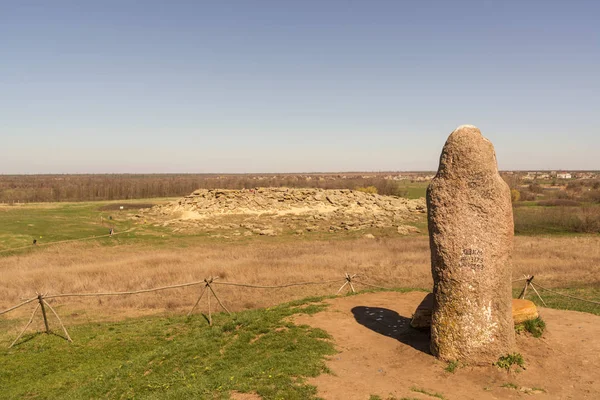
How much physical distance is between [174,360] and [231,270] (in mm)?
12090

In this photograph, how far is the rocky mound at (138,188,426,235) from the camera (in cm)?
4497

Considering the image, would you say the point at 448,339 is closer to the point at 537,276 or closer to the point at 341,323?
the point at 341,323

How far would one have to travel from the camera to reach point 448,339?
26.7ft

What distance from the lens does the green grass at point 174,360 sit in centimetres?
796

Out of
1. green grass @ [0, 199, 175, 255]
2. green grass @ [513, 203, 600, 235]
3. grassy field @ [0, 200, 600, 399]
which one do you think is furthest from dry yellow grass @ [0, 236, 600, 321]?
green grass @ [513, 203, 600, 235]

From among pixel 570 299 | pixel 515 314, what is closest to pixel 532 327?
pixel 515 314

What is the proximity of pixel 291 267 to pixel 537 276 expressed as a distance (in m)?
12.9

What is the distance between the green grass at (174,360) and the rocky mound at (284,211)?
28.2 m

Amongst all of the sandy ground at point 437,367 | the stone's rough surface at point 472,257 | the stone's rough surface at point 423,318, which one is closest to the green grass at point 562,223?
the sandy ground at point 437,367

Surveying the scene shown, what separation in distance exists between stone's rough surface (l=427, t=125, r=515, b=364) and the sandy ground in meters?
0.57

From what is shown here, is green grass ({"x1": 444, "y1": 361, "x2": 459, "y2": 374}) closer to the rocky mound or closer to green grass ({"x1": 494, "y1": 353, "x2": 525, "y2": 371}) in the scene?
green grass ({"x1": 494, "y1": 353, "x2": 525, "y2": 371})

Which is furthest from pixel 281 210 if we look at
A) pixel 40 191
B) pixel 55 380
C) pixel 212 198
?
pixel 40 191

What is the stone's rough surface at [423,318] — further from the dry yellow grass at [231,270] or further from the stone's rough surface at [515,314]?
the dry yellow grass at [231,270]

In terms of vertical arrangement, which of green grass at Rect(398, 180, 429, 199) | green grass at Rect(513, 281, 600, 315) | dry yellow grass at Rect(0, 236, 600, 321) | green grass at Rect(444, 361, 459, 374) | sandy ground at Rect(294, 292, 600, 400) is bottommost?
dry yellow grass at Rect(0, 236, 600, 321)
